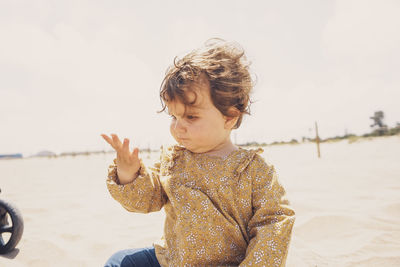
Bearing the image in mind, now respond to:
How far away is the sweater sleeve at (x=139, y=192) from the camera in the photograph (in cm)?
137

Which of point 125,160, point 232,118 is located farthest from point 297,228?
point 125,160

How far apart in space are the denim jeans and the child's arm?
30cm

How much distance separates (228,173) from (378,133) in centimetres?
2680

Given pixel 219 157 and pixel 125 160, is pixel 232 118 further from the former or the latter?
pixel 125 160

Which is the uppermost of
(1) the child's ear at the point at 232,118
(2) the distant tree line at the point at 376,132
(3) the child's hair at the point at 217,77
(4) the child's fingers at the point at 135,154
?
(3) the child's hair at the point at 217,77

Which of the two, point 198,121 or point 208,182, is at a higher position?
point 198,121

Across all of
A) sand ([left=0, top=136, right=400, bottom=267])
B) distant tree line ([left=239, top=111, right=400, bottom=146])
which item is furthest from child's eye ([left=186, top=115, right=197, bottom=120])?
distant tree line ([left=239, top=111, right=400, bottom=146])

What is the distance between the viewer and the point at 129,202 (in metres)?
1.37

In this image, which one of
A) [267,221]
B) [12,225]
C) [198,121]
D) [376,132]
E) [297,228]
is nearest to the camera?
[267,221]

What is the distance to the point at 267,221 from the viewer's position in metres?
1.22

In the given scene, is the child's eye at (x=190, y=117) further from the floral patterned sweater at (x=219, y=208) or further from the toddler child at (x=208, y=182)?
the floral patterned sweater at (x=219, y=208)

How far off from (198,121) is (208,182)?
0.97 ft

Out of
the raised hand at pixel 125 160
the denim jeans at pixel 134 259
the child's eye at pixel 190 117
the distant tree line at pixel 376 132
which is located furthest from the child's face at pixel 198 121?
the distant tree line at pixel 376 132

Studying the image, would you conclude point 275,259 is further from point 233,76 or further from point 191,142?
point 233,76
